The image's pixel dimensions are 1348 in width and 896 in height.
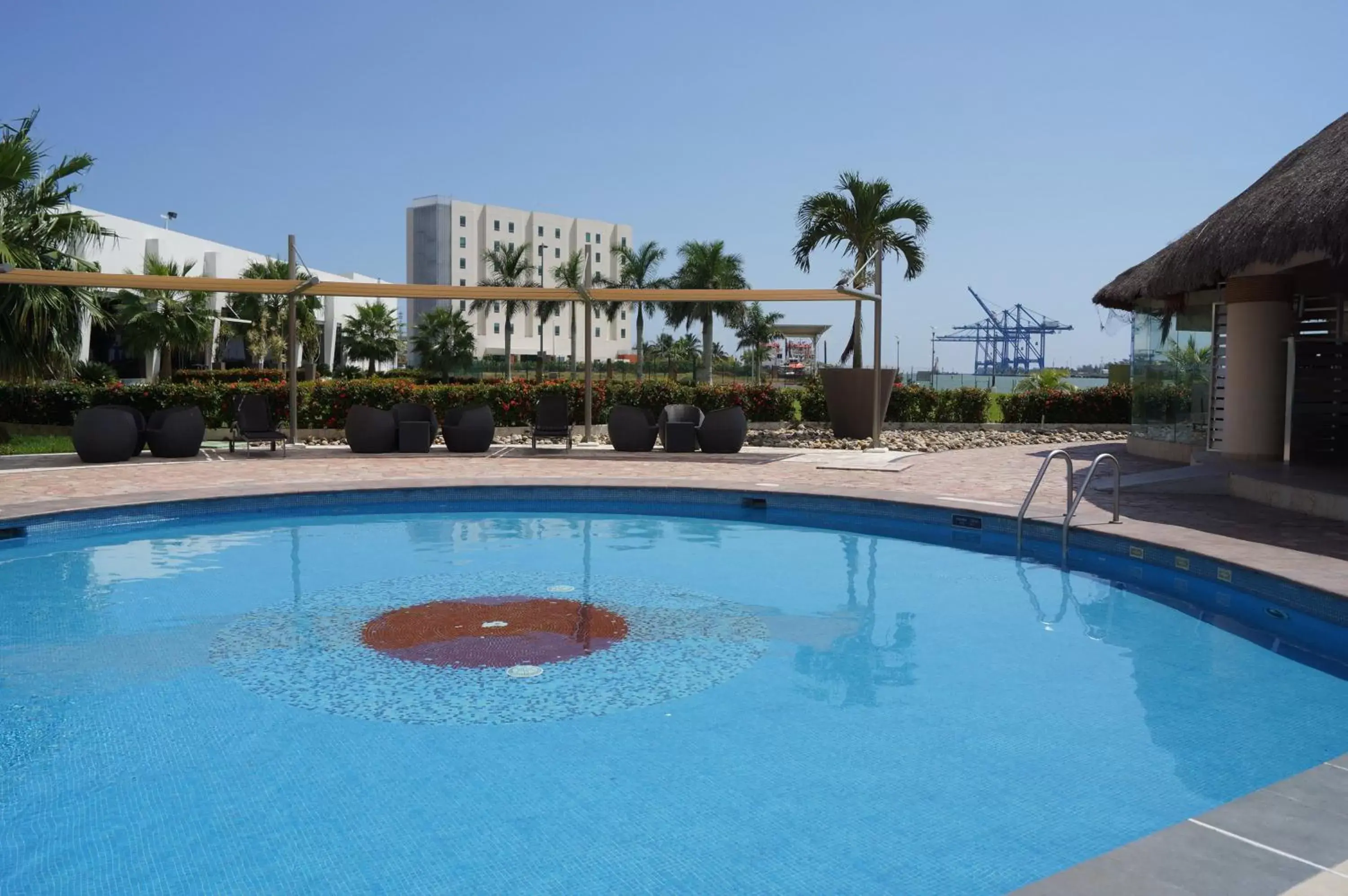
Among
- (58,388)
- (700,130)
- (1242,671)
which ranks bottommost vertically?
(1242,671)

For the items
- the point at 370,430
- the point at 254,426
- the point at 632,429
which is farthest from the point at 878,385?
the point at 254,426

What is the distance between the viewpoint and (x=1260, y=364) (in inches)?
501

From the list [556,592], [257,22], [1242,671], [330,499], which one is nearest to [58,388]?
[257,22]

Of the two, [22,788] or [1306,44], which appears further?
[1306,44]

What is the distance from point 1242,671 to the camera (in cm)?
573

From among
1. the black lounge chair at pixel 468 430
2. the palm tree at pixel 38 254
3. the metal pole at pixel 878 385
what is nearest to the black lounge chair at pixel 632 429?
the black lounge chair at pixel 468 430

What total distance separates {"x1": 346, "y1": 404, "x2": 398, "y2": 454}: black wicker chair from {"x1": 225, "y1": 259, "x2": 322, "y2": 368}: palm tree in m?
25.1

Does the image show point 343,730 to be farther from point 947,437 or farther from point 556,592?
point 947,437

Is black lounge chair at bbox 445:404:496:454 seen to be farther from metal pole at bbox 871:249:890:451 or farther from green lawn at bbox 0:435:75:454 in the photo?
metal pole at bbox 871:249:890:451

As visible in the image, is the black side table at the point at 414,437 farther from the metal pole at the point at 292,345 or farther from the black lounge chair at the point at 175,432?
the black lounge chair at the point at 175,432

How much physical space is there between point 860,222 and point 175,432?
1502cm

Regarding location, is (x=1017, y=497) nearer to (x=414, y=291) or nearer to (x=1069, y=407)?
(x=414, y=291)

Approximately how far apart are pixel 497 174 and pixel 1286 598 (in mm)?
34400

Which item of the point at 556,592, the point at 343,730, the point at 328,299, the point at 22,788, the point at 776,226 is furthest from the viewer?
the point at 328,299
